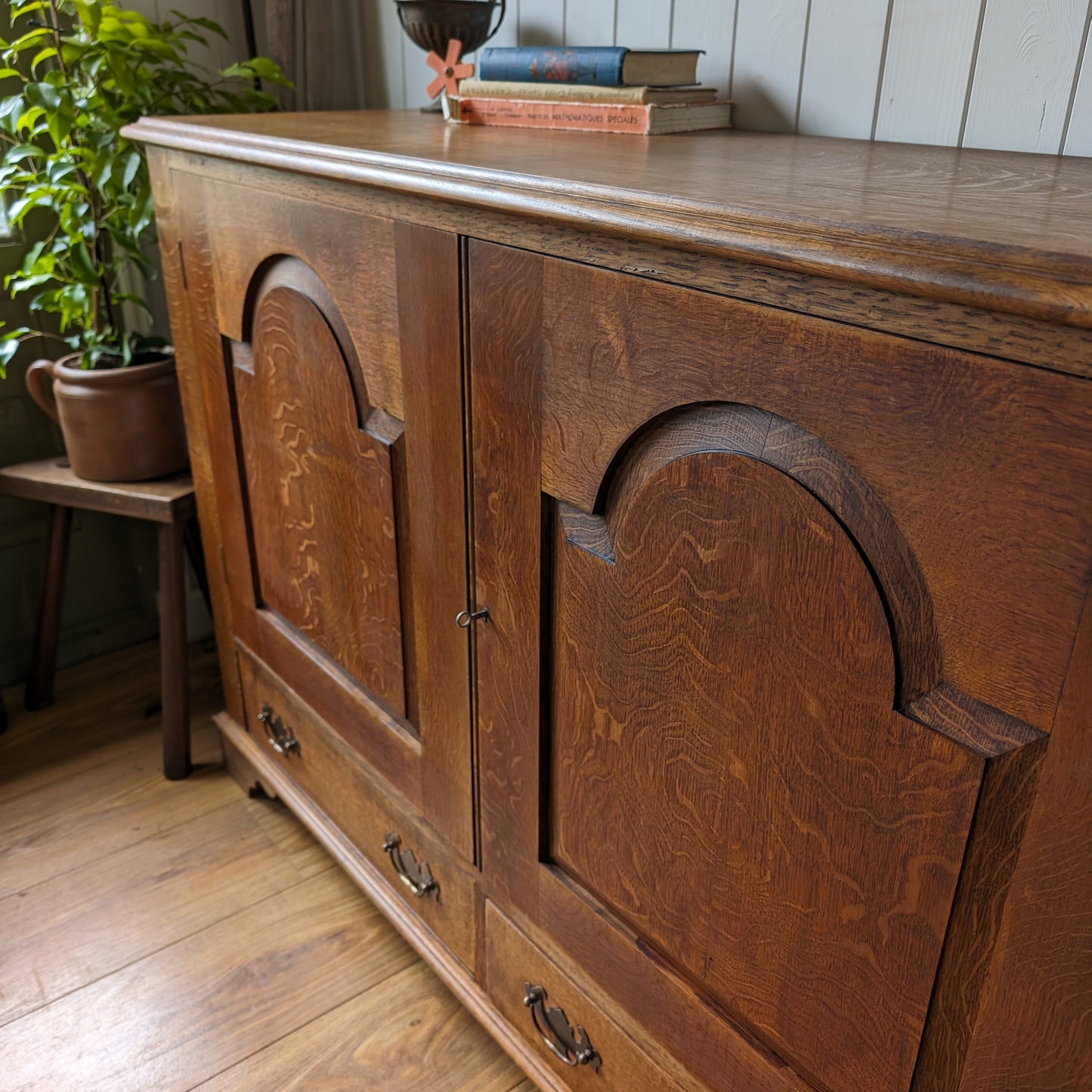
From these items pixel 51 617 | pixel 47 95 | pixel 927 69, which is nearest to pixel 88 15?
pixel 47 95

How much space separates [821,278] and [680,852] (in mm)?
482

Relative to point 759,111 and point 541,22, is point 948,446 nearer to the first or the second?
point 759,111

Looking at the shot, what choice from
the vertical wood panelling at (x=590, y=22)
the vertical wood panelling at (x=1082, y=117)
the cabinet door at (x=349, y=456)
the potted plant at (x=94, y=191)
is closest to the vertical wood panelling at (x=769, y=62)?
the vertical wood panelling at (x=590, y=22)

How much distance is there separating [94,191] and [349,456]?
0.83 m

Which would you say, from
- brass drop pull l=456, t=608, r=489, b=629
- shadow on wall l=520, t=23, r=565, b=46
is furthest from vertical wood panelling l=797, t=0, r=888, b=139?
brass drop pull l=456, t=608, r=489, b=629

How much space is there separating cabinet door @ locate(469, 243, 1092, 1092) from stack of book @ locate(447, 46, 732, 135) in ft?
1.31

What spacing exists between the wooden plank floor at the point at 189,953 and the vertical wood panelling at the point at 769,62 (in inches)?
48.0

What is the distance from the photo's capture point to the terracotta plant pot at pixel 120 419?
1.58 m

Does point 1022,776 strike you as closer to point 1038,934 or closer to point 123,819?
point 1038,934

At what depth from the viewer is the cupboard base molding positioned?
1.15m

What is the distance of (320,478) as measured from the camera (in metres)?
1.18

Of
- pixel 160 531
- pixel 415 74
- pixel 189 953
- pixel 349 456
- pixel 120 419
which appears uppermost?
pixel 415 74

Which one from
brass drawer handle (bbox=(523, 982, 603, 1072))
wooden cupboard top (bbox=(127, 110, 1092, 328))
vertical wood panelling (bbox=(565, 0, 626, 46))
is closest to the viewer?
wooden cupboard top (bbox=(127, 110, 1092, 328))

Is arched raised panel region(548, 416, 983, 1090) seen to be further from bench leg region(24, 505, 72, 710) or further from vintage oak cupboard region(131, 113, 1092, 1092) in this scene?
bench leg region(24, 505, 72, 710)
